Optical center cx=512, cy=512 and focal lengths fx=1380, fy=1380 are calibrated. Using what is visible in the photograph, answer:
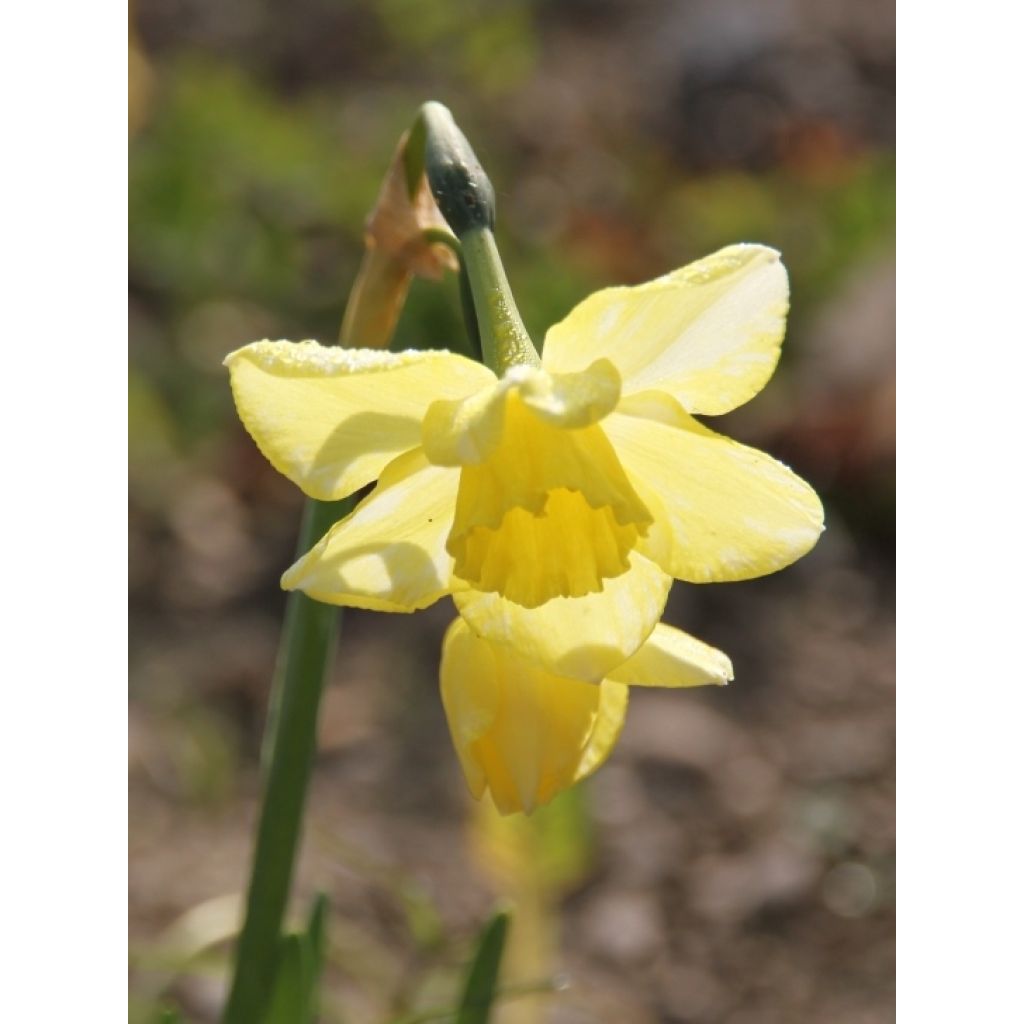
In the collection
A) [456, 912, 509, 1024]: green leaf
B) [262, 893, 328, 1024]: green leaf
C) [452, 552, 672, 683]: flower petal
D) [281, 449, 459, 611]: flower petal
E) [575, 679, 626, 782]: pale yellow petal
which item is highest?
[281, 449, 459, 611]: flower petal

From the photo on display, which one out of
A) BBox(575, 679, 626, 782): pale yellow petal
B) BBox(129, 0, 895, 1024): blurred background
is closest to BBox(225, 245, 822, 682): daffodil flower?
BBox(575, 679, 626, 782): pale yellow petal

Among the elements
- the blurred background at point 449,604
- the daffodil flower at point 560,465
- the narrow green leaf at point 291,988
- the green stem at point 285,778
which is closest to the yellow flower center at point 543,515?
the daffodil flower at point 560,465

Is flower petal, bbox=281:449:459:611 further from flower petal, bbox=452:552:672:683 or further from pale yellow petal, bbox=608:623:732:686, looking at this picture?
pale yellow petal, bbox=608:623:732:686

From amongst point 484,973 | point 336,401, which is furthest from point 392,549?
point 484,973

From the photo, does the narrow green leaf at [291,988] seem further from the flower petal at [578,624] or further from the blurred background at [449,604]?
the flower petal at [578,624]

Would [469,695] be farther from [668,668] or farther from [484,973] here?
[484,973]

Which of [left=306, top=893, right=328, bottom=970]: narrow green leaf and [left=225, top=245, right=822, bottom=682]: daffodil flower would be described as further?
[left=306, top=893, right=328, bottom=970]: narrow green leaf

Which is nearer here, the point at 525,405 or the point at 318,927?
the point at 525,405
